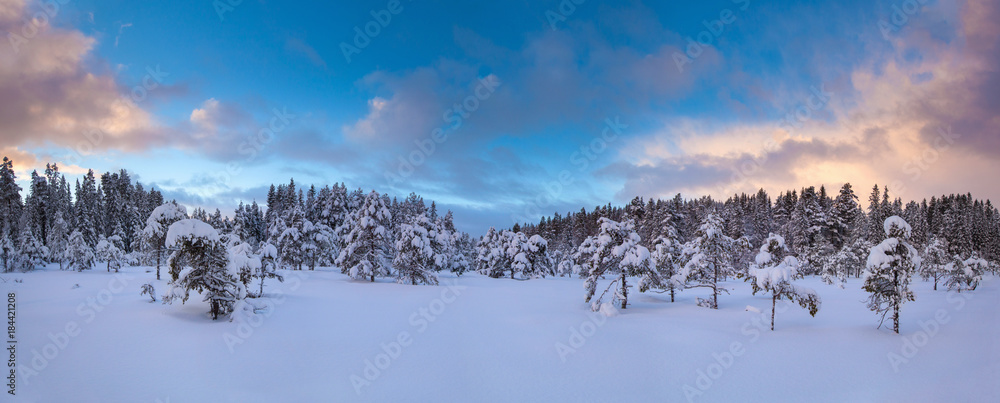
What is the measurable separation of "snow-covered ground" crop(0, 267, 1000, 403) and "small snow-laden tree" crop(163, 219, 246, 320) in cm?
126

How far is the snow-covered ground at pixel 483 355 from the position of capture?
39.5ft

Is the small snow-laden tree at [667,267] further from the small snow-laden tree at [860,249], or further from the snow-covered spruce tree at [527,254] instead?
the small snow-laden tree at [860,249]

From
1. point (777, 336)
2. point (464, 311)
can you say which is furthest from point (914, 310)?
point (464, 311)

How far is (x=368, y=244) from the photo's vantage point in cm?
4078

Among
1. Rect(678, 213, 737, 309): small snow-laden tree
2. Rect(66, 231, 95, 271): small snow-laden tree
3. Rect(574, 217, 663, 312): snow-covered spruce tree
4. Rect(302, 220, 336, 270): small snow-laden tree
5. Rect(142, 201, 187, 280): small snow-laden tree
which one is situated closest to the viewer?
Rect(142, 201, 187, 280): small snow-laden tree

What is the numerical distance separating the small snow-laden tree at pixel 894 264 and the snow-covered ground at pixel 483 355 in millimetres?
2201

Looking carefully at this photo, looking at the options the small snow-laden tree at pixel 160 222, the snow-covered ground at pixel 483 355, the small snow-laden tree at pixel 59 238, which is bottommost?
the snow-covered ground at pixel 483 355

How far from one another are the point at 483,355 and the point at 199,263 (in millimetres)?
13326

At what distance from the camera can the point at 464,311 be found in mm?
25562

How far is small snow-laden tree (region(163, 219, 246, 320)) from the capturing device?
16703 mm

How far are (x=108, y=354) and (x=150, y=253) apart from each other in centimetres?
724

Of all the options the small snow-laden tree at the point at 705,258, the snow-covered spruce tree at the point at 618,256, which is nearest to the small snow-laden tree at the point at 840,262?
the small snow-laden tree at the point at 705,258

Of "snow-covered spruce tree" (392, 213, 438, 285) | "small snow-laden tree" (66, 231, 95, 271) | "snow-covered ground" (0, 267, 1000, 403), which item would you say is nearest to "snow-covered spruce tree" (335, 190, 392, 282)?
"snow-covered spruce tree" (392, 213, 438, 285)

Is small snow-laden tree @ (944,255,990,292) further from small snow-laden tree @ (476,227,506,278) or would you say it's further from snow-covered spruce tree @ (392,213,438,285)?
snow-covered spruce tree @ (392,213,438,285)
